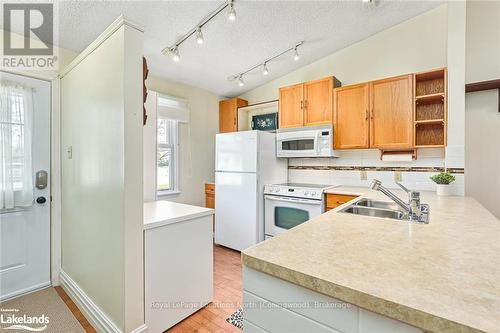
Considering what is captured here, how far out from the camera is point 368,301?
1.93 ft

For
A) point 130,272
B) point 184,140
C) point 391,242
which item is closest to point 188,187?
point 184,140

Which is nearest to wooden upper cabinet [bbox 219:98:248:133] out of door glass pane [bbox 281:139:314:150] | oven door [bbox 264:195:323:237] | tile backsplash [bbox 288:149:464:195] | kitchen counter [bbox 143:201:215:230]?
door glass pane [bbox 281:139:314:150]

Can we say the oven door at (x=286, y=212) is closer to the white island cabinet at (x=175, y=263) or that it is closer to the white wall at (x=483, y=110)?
the white island cabinet at (x=175, y=263)

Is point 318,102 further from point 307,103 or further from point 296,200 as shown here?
point 296,200

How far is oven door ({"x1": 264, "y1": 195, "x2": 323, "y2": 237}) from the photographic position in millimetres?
2859

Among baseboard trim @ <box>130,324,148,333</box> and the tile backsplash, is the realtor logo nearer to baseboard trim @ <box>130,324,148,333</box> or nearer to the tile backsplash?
baseboard trim @ <box>130,324,148,333</box>

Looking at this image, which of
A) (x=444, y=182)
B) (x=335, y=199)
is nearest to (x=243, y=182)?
(x=335, y=199)

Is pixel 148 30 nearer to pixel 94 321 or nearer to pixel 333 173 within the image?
pixel 94 321

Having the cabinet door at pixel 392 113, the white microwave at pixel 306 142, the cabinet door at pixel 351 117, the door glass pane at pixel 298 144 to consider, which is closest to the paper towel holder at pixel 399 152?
the cabinet door at pixel 392 113

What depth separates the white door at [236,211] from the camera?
320 cm

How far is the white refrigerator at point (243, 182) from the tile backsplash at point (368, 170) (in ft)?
1.30

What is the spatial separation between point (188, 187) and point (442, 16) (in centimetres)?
389

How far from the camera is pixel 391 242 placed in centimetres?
97

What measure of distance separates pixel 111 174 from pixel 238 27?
6.33 ft
